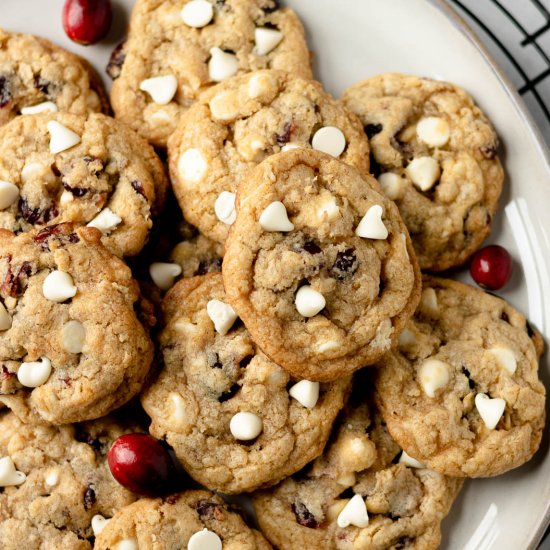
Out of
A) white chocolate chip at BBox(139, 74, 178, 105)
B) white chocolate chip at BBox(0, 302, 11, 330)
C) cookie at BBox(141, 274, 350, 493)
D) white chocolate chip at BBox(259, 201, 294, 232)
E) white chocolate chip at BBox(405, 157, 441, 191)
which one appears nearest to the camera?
white chocolate chip at BBox(259, 201, 294, 232)

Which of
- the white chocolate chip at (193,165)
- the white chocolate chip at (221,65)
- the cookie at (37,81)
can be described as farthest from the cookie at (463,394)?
the cookie at (37,81)

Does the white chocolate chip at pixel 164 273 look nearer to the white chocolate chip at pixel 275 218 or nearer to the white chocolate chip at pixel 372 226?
the white chocolate chip at pixel 275 218

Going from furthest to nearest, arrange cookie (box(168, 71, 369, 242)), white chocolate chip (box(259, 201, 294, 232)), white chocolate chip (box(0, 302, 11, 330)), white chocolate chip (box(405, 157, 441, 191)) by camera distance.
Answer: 1. white chocolate chip (box(405, 157, 441, 191))
2. cookie (box(168, 71, 369, 242))
3. white chocolate chip (box(0, 302, 11, 330))
4. white chocolate chip (box(259, 201, 294, 232))

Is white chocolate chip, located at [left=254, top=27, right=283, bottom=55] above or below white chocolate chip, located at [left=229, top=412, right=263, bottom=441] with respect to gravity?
above

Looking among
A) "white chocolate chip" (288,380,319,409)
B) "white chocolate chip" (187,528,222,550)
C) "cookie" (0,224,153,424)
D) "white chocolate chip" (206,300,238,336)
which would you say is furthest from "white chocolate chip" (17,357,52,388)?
"white chocolate chip" (288,380,319,409)

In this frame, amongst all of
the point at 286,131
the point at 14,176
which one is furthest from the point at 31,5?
the point at 286,131

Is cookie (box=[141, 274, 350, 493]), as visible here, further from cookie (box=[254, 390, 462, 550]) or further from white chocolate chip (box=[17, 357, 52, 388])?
white chocolate chip (box=[17, 357, 52, 388])

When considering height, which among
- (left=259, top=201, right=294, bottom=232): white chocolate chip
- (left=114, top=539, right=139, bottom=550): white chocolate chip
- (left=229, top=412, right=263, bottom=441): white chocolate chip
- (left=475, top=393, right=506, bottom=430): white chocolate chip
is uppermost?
(left=259, top=201, right=294, bottom=232): white chocolate chip
